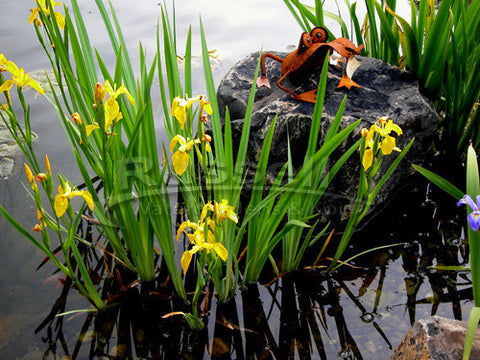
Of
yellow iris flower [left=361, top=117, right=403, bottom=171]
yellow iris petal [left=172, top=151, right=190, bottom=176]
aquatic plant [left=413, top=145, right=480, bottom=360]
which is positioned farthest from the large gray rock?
yellow iris petal [left=172, top=151, right=190, bottom=176]

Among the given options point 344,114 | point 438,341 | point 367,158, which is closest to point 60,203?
point 367,158

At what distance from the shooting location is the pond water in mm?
1610

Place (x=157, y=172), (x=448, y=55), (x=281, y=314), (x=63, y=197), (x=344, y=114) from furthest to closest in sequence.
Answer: (x=448, y=55), (x=344, y=114), (x=281, y=314), (x=157, y=172), (x=63, y=197)

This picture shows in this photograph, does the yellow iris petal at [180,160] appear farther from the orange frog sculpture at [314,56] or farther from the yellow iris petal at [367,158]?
the orange frog sculpture at [314,56]

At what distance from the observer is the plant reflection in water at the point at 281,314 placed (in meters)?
1.61

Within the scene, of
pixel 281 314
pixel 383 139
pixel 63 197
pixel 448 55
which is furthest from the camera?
pixel 448 55

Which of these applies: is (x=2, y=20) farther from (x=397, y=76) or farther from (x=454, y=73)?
(x=454, y=73)

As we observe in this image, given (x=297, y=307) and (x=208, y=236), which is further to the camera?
(x=297, y=307)

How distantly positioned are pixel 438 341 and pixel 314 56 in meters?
1.45

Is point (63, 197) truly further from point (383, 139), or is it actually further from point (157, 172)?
point (383, 139)

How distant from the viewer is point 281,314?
174 centimetres

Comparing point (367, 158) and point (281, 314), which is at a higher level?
point (367, 158)

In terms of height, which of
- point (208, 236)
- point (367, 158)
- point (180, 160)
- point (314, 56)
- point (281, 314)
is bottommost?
point (281, 314)

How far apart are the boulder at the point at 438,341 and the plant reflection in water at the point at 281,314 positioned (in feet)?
1.05
